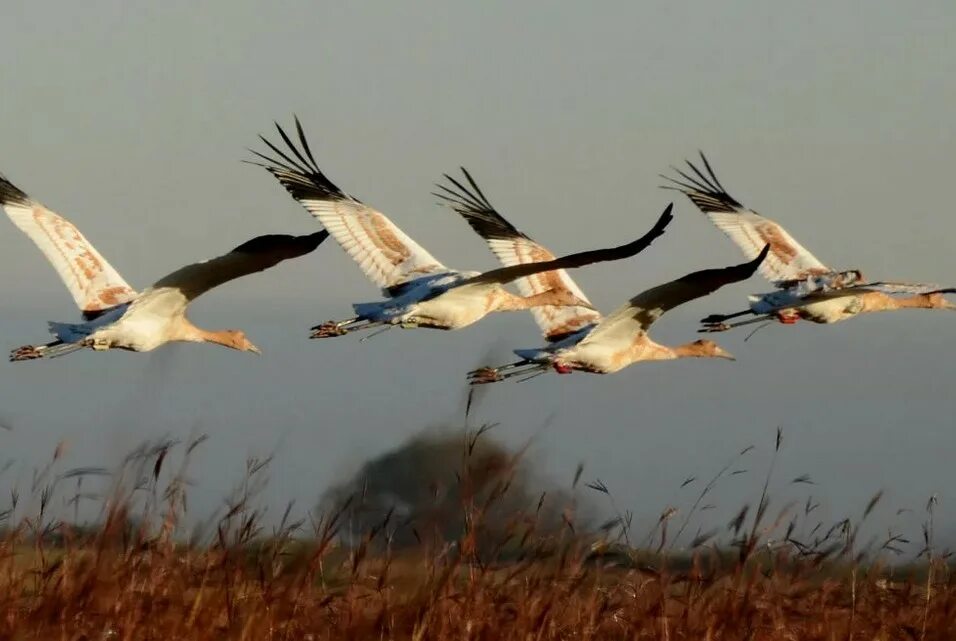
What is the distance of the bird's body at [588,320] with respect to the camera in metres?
15.6

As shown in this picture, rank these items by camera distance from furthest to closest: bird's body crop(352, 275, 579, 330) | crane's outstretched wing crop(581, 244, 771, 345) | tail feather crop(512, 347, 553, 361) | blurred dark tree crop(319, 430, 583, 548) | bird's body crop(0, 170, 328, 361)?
tail feather crop(512, 347, 553, 361) < bird's body crop(352, 275, 579, 330) < bird's body crop(0, 170, 328, 361) < crane's outstretched wing crop(581, 244, 771, 345) < blurred dark tree crop(319, 430, 583, 548)

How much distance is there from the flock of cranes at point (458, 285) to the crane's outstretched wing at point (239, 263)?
0.5 inches

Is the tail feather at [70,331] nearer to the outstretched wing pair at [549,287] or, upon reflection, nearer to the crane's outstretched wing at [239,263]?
the crane's outstretched wing at [239,263]

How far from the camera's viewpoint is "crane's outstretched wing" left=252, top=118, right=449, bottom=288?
17000mm

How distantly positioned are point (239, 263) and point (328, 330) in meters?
3.82

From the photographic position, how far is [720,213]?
69.3 ft

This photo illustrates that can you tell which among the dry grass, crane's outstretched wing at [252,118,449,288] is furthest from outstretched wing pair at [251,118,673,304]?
the dry grass

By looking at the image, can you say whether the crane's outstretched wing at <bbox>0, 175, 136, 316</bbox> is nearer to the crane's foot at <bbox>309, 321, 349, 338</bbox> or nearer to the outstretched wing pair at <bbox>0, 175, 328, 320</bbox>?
the outstretched wing pair at <bbox>0, 175, 328, 320</bbox>

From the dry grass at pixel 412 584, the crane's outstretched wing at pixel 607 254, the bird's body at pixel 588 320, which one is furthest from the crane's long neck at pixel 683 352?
the dry grass at pixel 412 584

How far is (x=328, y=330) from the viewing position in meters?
17.9

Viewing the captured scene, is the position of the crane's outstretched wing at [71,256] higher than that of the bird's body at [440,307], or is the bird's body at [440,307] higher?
the crane's outstretched wing at [71,256]

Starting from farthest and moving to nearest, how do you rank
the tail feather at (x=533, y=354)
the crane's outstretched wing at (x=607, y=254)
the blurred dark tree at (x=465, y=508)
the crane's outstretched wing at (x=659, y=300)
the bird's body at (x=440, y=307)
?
the tail feather at (x=533, y=354)
the bird's body at (x=440, y=307)
the crane's outstretched wing at (x=659, y=300)
the crane's outstretched wing at (x=607, y=254)
the blurred dark tree at (x=465, y=508)

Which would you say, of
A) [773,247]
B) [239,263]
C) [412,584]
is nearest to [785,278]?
[773,247]

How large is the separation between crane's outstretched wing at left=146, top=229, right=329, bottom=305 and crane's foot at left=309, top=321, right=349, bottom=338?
7.86ft
